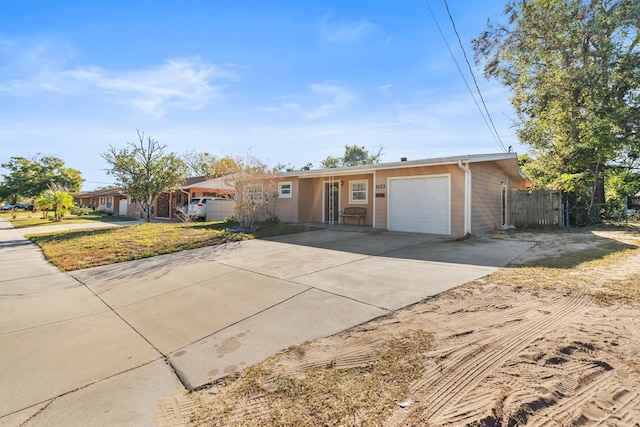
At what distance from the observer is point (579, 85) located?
49.3 ft

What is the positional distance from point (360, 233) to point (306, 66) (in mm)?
6495

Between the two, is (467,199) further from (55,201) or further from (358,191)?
(55,201)

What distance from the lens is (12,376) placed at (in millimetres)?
2457

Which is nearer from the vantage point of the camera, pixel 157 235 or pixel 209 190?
pixel 157 235

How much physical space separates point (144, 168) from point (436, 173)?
13.2 metres

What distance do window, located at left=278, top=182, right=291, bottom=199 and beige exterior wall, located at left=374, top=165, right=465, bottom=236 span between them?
4.92 meters

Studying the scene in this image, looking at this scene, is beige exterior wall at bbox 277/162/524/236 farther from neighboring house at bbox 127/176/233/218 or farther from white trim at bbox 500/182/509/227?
neighboring house at bbox 127/176/233/218

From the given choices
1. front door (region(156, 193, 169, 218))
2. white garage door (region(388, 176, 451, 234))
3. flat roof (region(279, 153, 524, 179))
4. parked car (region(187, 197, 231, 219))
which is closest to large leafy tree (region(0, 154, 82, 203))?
front door (region(156, 193, 169, 218))

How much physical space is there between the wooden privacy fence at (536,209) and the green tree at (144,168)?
1680cm

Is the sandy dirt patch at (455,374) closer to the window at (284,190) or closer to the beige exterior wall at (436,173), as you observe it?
the beige exterior wall at (436,173)

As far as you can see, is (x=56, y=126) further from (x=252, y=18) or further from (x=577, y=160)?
(x=577, y=160)

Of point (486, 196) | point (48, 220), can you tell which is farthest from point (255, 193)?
point (48, 220)

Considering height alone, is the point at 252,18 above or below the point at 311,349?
above

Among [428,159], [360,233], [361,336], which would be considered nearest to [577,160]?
[428,159]
